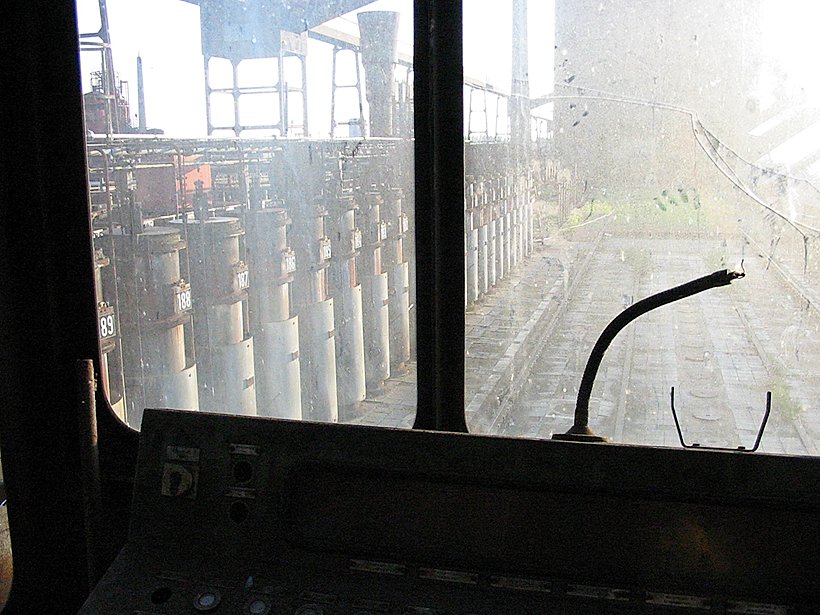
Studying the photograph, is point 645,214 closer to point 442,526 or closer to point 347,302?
point 347,302

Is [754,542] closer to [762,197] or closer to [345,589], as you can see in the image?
[345,589]

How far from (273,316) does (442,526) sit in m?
0.85

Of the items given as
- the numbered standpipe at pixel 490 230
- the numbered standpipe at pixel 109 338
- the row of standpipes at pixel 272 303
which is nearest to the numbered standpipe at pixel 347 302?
the row of standpipes at pixel 272 303

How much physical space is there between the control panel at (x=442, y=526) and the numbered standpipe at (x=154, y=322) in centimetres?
64

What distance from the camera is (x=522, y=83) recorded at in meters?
1.67

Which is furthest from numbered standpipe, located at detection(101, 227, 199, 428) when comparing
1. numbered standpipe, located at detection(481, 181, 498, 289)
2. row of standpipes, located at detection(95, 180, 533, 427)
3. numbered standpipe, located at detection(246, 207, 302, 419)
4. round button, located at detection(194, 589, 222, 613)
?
round button, located at detection(194, 589, 222, 613)

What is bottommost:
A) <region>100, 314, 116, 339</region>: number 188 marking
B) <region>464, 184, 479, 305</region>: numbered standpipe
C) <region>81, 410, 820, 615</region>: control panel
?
<region>81, 410, 820, 615</region>: control panel

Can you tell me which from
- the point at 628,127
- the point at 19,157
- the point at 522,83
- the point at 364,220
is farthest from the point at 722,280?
the point at 19,157

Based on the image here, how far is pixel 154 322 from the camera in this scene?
1.94m

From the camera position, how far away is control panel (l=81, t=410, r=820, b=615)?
1.08 meters

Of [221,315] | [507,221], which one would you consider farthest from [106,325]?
[507,221]

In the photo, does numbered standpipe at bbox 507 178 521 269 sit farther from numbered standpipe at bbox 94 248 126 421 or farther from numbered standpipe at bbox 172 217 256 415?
numbered standpipe at bbox 94 248 126 421

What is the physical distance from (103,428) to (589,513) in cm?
121

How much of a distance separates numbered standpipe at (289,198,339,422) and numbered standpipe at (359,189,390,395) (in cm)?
8
